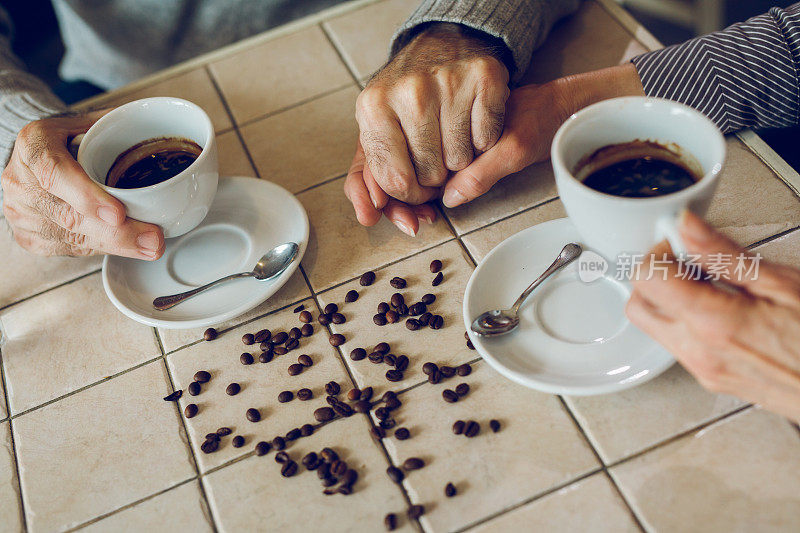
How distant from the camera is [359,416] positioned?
1.06m

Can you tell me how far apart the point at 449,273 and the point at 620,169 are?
0.38 meters

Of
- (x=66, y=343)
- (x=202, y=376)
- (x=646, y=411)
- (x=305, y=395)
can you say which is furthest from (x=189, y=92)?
(x=646, y=411)

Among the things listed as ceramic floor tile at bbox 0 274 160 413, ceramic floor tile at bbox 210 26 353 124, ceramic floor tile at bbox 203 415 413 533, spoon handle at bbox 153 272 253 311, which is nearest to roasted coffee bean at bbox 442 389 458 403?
ceramic floor tile at bbox 203 415 413 533

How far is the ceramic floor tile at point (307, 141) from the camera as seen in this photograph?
1.48 metres

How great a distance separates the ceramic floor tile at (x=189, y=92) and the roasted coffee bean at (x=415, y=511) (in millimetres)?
1123

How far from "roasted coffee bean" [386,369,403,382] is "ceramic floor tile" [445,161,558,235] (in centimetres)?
34

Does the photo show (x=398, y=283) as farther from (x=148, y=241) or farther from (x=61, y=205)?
(x=61, y=205)

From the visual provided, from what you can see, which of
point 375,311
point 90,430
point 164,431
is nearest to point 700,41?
point 375,311

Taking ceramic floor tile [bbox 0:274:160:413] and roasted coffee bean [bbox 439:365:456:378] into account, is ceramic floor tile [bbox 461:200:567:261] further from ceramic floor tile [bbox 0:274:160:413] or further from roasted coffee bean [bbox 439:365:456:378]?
ceramic floor tile [bbox 0:274:160:413]

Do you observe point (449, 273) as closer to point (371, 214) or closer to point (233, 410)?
point (371, 214)

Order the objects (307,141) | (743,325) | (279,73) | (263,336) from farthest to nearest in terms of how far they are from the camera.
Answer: (279,73) < (307,141) < (263,336) < (743,325)

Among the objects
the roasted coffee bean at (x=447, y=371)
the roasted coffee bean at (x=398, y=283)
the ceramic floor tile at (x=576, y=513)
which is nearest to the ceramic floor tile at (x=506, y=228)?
the roasted coffee bean at (x=398, y=283)

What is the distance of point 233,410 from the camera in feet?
3.63

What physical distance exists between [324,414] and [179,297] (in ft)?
1.28
